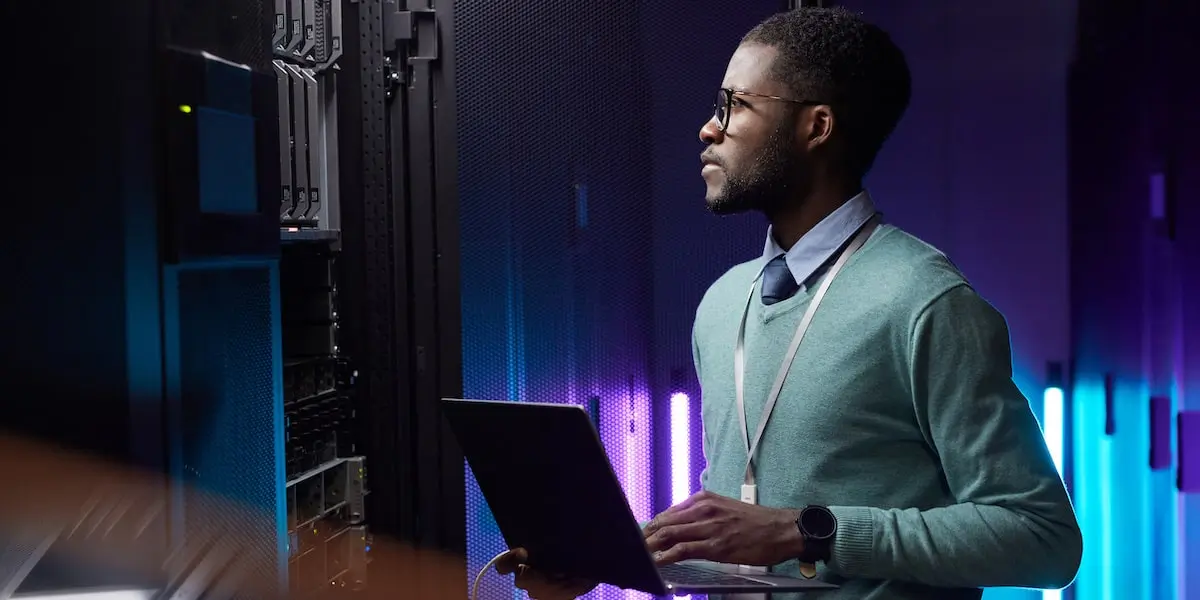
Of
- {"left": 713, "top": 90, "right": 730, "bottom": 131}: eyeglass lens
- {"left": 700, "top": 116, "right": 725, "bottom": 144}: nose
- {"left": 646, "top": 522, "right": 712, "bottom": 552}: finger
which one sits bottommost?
{"left": 646, "top": 522, "right": 712, "bottom": 552}: finger

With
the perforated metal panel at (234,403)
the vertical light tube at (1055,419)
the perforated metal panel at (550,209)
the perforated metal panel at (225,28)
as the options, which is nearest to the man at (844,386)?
the perforated metal panel at (234,403)

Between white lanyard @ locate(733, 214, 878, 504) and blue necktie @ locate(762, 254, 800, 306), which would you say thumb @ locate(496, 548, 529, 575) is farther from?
blue necktie @ locate(762, 254, 800, 306)

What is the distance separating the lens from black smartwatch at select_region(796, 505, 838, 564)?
1511mm

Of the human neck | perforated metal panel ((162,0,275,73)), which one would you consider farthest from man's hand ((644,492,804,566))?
perforated metal panel ((162,0,275,73))

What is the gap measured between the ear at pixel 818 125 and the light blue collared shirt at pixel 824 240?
0.11 m

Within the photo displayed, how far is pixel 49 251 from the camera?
5.13 ft

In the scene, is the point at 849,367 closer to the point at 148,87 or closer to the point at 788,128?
the point at 788,128

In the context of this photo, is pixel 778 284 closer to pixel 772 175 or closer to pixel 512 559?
pixel 772 175

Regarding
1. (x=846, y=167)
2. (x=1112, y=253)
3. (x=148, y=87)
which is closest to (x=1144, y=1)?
(x=1112, y=253)

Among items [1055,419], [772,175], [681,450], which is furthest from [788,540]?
[1055,419]

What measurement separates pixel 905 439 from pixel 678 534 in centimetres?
35

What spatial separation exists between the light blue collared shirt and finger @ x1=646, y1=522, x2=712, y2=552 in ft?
1.43

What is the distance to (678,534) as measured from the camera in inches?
60.0

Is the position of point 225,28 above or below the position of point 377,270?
above
